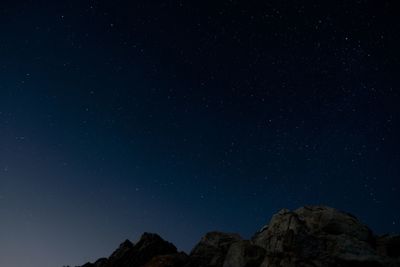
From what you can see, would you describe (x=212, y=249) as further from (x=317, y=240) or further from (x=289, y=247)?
(x=317, y=240)

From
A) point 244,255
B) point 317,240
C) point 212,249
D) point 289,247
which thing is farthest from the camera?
point 212,249

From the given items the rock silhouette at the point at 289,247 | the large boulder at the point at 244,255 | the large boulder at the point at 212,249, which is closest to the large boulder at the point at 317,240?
the rock silhouette at the point at 289,247

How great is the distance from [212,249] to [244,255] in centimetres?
495

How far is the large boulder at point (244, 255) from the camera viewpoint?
31975 millimetres

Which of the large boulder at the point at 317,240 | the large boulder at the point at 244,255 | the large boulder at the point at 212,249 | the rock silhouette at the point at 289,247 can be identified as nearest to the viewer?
the large boulder at the point at 317,240

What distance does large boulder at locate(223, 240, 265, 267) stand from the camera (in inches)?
1259

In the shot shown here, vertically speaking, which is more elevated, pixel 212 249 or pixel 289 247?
pixel 289 247

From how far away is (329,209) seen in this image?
38.5 meters

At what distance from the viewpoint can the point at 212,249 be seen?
3694 cm

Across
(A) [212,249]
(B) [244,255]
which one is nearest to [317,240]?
(B) [244,255]

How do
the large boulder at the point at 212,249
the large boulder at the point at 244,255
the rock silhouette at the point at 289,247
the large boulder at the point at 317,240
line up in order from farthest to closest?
the large boulder at the point at 212,249
the large boulder at the point at 244,255
the rock silhouette at the point at 289,247
the large boulder at the point at 317,240

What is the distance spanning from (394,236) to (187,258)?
20.4 metres

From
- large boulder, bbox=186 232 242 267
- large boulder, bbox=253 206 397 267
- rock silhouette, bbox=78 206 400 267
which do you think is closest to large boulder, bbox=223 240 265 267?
rock silhouette, bbox=78 206 400 267

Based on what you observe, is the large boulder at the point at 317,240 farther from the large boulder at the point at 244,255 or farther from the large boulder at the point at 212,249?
the large boulder at the point at 212,249
